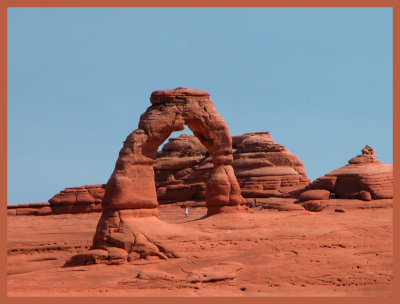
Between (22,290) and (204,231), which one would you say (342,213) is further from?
(22,290)

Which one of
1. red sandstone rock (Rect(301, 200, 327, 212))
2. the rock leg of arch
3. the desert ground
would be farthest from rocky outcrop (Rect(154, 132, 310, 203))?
the desert ground

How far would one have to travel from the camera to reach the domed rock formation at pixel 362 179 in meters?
33.3

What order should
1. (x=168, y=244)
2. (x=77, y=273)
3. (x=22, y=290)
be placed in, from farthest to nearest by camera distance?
1. (x=168, y=244)
2. (x=77, y=273)
3. (x=22, y=290)

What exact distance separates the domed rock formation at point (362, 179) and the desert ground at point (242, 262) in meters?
4.09

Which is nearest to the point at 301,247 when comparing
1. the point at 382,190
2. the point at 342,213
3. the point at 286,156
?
the point at 342,213

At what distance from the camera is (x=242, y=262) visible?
22.6 metres

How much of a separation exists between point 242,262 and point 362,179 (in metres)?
12.9

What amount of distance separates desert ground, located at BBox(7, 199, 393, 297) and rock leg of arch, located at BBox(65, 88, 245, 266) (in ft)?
1.41

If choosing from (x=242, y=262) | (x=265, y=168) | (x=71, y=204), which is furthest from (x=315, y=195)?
(x=71, y=204)

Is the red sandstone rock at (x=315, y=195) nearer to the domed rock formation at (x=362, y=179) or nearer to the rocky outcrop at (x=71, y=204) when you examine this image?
the domed rock formation at (x=362, y=179)

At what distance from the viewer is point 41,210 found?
42.2 metres

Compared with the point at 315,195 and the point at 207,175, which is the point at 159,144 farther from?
the point at 207,175

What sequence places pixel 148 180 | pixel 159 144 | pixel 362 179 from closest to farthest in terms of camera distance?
pixel 148 180, pixel 159 144, pixel 362 179

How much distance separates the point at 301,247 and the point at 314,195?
1101 centimetres
